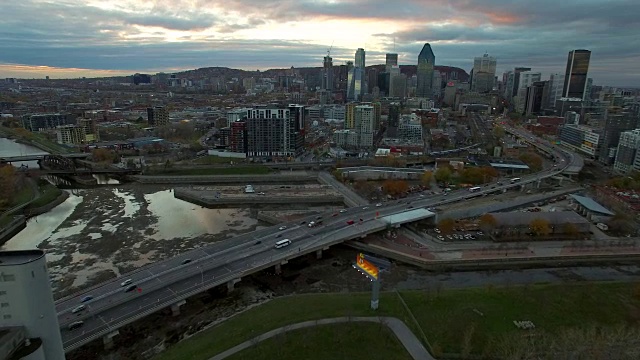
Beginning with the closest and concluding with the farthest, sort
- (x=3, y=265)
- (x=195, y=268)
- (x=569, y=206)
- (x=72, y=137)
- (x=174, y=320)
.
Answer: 1. (x=3, y=265)
2. (x=174, y=320)
3. (x=195, y=268)
4. (x=569, y=206)
5. (x=72, y=137)

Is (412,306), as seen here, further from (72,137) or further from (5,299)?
(72,137)

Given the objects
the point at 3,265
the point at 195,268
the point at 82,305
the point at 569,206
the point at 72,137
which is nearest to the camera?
the point at 3,265

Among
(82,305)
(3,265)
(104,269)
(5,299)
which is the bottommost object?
(104,269)

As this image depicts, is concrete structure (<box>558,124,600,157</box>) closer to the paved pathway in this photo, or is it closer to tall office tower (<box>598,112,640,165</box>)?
tall office tower (<box>598,112,640,165</box>)

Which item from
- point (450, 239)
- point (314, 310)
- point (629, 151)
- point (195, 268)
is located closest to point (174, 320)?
point (195, 268)

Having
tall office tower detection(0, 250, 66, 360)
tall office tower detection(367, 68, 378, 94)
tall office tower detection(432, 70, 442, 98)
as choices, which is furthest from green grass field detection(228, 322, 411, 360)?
tall office tower detection(432, 70, 442, 98)

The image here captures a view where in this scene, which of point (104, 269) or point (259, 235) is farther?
point (259, 235)

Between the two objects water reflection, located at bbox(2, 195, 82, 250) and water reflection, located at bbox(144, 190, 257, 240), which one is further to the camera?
water reflection, located at bbox(144, 190, 257, 240)
